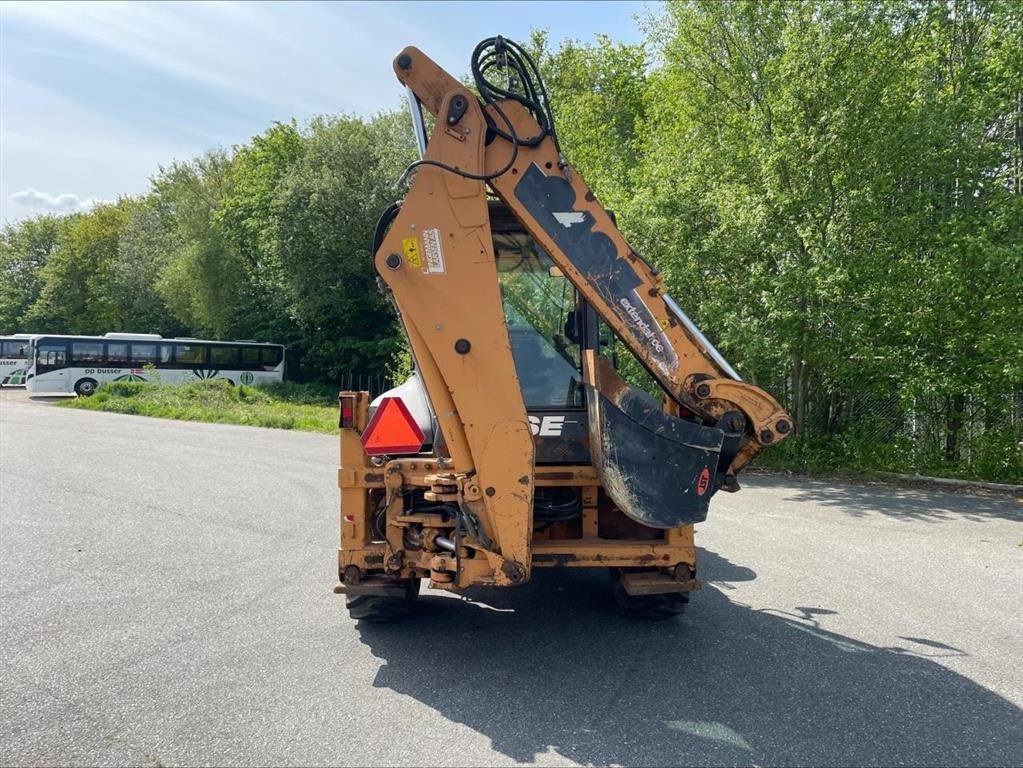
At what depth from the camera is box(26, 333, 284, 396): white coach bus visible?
33438 millimetres

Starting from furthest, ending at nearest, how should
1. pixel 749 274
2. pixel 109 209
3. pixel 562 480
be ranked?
pixel 109 209 → pixel 749 274 → pixel 562 480

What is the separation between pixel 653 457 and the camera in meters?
3.93

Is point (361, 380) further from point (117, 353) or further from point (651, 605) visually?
point (651, 605)

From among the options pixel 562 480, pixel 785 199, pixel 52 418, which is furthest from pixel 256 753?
pixel 52 418

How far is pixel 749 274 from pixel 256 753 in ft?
35.8

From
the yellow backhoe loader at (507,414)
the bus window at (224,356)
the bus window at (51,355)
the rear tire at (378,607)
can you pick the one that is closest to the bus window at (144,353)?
the bus window at (224,356)

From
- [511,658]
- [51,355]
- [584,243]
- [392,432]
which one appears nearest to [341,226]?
[51,355]

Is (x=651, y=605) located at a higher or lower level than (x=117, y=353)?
lower

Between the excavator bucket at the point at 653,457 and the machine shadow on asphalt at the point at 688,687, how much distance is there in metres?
0.92

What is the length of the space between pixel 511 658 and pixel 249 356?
36103 millimetres

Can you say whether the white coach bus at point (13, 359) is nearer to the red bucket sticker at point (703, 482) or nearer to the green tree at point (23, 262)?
the green tree at point (23, 262)

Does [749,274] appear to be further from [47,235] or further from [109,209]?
[47,235]

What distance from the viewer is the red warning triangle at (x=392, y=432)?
14.8 ft

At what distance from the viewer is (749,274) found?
40.7ft
